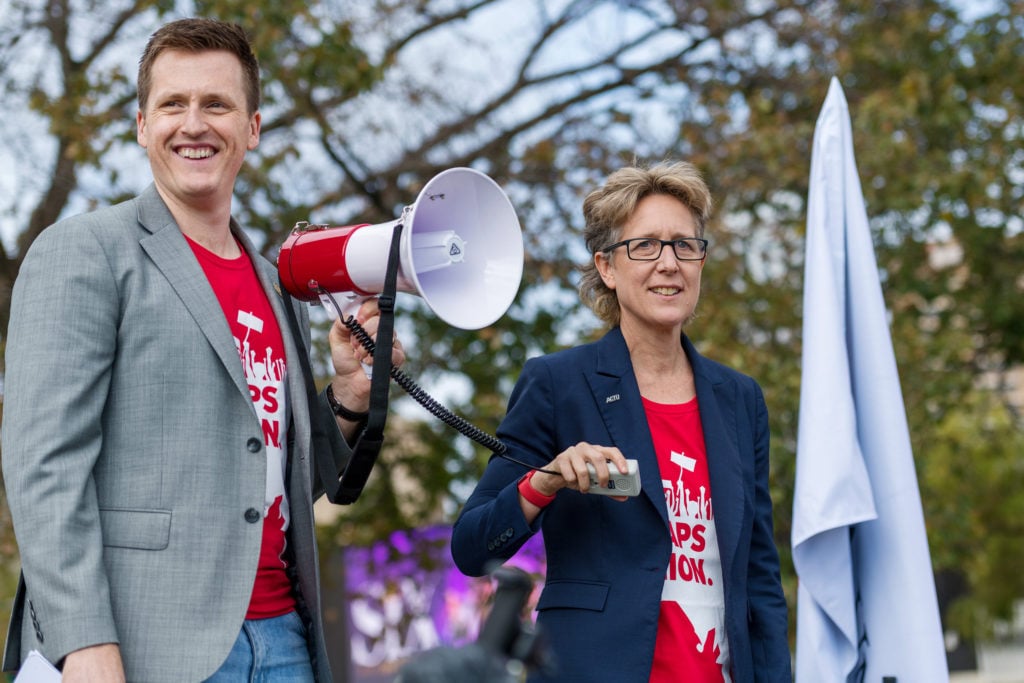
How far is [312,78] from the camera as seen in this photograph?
6.53 metres

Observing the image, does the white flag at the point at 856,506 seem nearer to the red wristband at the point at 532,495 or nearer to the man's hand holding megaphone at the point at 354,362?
the red wristband at the point at 532,495

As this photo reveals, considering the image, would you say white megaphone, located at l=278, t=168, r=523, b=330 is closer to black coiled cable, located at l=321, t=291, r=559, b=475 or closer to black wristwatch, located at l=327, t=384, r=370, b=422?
black coiled cable, located at l=321, t=291, r=559, b=475

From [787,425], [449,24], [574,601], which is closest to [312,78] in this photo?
[449,24]

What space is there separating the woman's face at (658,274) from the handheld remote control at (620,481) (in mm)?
574

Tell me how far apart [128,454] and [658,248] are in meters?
1.26

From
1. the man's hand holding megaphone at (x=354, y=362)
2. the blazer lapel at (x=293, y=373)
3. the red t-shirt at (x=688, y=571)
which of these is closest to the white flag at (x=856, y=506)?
the red t-shirt at (x=688, y=571)

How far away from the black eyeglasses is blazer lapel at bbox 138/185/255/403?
950mm

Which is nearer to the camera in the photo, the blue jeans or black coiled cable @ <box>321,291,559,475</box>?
the blue jeans

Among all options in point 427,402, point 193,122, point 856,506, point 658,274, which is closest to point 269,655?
point 427,402

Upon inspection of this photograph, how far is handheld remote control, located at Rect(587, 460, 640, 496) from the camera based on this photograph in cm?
229

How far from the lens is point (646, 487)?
8.47ft

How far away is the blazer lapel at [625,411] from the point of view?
102 inches

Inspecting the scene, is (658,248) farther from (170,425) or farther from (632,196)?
(170,425)

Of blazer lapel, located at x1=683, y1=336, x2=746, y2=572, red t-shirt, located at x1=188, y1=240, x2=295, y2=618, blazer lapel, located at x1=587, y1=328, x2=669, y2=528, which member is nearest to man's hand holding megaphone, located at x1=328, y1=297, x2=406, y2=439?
red t-shirt, located at x1=188, y1=240, x2=295, y2=618
